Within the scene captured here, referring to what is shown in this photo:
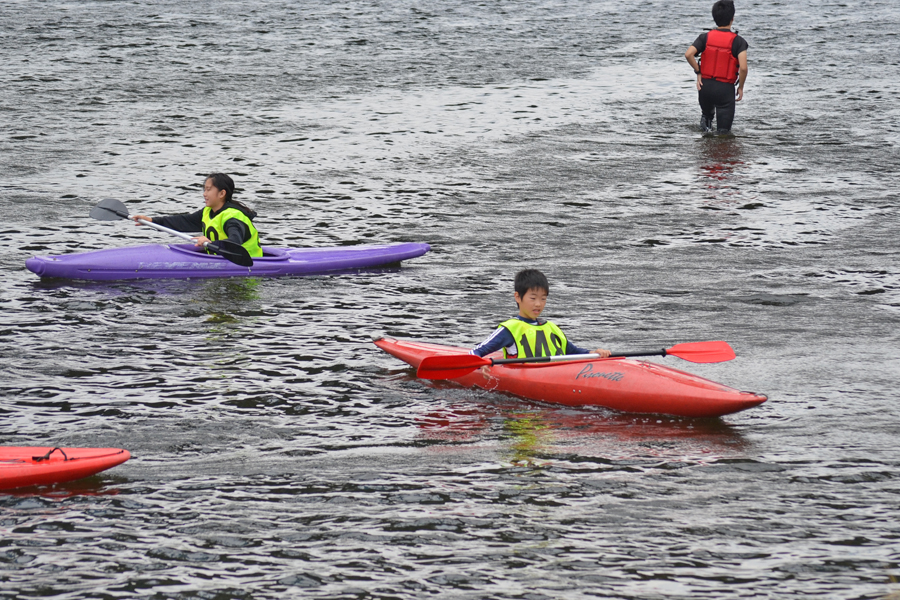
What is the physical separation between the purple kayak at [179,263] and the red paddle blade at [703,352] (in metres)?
3.96

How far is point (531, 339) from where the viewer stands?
7590mm

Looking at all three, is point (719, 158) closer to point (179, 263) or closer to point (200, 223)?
point (200, 223)

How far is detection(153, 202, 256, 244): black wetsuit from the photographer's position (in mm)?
10227

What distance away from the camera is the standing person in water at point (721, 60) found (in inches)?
585

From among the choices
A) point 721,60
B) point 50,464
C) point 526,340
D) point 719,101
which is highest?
point 721,60

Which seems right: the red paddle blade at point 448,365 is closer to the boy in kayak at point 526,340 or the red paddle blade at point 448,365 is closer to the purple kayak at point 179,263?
the boy in kayak at point 526,340

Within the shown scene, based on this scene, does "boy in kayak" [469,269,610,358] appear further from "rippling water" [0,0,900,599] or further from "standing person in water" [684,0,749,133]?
"standing person in water" [684,0,749,133]

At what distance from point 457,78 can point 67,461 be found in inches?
603

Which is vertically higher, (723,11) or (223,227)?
(723,11)

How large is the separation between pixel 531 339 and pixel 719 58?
28.8 ft

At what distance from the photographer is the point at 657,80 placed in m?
20.3

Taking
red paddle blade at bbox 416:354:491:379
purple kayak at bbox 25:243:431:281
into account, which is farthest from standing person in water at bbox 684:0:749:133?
red paddle blade at bbox 416:354:491:379

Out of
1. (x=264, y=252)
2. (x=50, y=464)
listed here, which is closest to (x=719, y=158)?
(x=264, y=252)

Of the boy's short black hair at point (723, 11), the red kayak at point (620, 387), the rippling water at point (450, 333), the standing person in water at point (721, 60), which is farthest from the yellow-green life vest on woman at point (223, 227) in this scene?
the boy's short black hair at point (723, 11)
